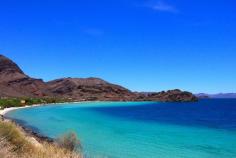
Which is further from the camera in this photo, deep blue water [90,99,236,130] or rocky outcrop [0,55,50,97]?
rocky outcrop [0,55,50,97]

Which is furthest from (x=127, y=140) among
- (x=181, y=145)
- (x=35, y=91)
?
(x=35, y=91)

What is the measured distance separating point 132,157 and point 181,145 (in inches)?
295

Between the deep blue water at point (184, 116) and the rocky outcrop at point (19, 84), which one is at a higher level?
the rocky outcrop at point (19, 84)

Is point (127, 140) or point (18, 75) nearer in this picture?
point (127, 140)

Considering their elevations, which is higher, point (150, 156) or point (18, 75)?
point (18, 75)

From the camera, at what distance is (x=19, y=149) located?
497 inches

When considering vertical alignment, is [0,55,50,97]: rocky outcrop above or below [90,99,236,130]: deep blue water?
above

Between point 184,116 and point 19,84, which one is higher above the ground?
point 19,84

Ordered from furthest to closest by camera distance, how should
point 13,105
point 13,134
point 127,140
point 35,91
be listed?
point 35,91
point 13,105
point 127,140
point 13,134

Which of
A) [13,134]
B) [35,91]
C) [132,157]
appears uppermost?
[35,91]

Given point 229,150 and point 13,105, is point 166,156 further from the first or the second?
point 13,105

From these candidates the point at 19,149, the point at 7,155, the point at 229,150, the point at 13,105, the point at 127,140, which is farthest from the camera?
the point at 13,105

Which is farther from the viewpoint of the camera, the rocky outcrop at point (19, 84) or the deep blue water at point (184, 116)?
the rocky outcrop at point (19, 84)

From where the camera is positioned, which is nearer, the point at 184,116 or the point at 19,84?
the point at 184,116
